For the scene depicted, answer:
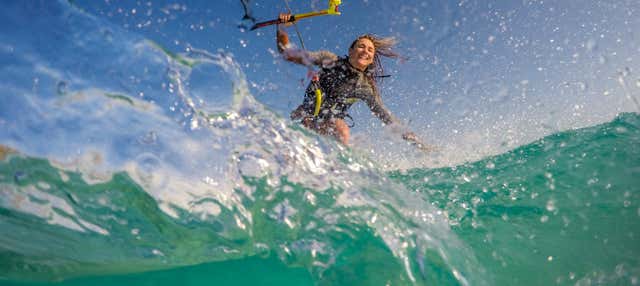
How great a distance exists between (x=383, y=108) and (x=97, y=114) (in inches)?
142

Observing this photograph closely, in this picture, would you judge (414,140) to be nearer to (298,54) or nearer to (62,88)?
(298,54)

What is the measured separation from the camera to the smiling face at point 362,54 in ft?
18.7

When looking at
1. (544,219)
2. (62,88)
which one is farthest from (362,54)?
(62,88)

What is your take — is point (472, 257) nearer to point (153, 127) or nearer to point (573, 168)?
point (573, 168)

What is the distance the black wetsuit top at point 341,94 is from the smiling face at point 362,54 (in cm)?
8

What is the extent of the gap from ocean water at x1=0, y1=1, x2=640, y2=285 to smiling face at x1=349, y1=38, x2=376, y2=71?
1351 millimetres

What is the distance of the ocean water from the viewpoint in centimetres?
374

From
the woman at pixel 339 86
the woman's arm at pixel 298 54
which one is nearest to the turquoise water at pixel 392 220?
the woman at pixel 339 86

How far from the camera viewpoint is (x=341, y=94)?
5504 millimetres

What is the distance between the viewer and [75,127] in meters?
3.87

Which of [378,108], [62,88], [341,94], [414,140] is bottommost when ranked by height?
[414,140]

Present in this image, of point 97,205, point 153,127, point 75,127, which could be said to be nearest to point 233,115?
point 153,127

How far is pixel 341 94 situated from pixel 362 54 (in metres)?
0.74

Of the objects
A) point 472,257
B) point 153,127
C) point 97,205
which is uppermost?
point 153,127
